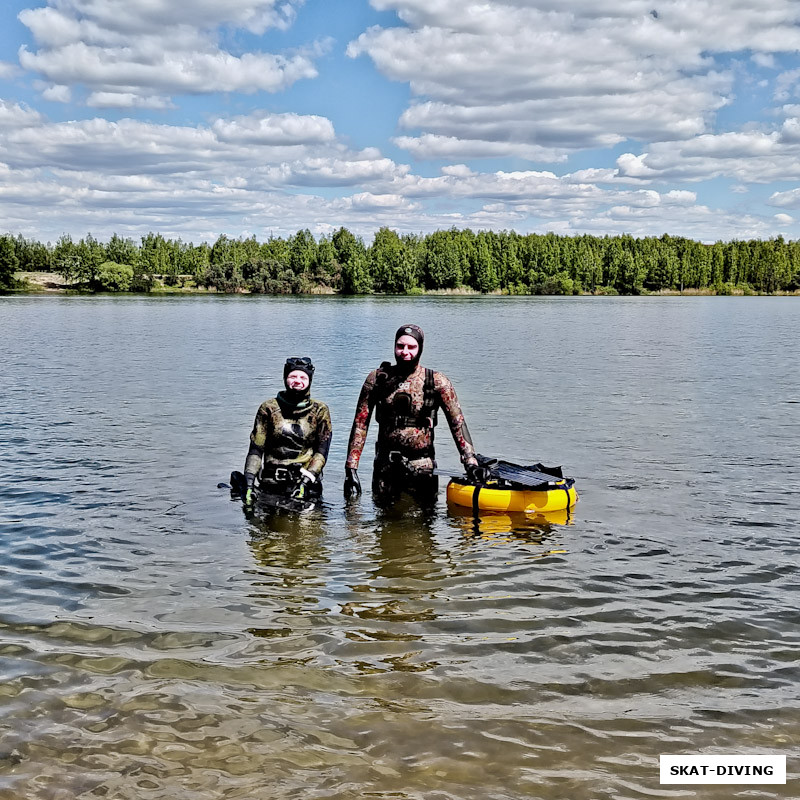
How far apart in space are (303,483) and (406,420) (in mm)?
1529

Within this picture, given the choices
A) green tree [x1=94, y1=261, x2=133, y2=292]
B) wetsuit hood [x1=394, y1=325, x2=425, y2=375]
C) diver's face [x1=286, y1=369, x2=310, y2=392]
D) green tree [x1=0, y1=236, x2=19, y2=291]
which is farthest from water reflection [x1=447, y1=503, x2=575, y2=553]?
green tree [x1=94, y1=261, x2=133, y2=292]

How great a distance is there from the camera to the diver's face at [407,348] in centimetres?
1069

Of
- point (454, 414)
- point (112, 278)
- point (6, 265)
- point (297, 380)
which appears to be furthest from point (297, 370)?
point (112, 278)

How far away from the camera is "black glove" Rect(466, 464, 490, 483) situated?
11.2 m

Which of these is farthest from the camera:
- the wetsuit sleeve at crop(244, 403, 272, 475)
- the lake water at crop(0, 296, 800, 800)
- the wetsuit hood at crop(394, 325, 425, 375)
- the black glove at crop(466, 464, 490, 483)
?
the black glove at crop(466, 464, 490, 483)

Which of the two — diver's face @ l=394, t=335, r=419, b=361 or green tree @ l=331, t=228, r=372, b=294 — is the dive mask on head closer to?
diver's face @ l=394, t=335, r=419, b=361

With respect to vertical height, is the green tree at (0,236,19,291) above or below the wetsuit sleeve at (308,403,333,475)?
above

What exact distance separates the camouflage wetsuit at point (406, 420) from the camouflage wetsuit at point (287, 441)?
48cm

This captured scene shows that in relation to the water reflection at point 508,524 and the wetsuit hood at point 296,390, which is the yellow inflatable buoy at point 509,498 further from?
the wetsuit hood at point 296,390

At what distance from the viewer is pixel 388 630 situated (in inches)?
294

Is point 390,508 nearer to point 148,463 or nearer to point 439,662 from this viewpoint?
point 439,662

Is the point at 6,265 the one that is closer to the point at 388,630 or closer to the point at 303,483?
the point at 303,483

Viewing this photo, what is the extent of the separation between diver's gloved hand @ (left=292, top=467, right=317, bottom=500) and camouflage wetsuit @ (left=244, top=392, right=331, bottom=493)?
0.08 metres

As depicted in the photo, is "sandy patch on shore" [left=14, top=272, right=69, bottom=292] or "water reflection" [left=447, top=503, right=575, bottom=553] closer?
"water reflection" [left=447, top=503, right=575, bottom=553]
